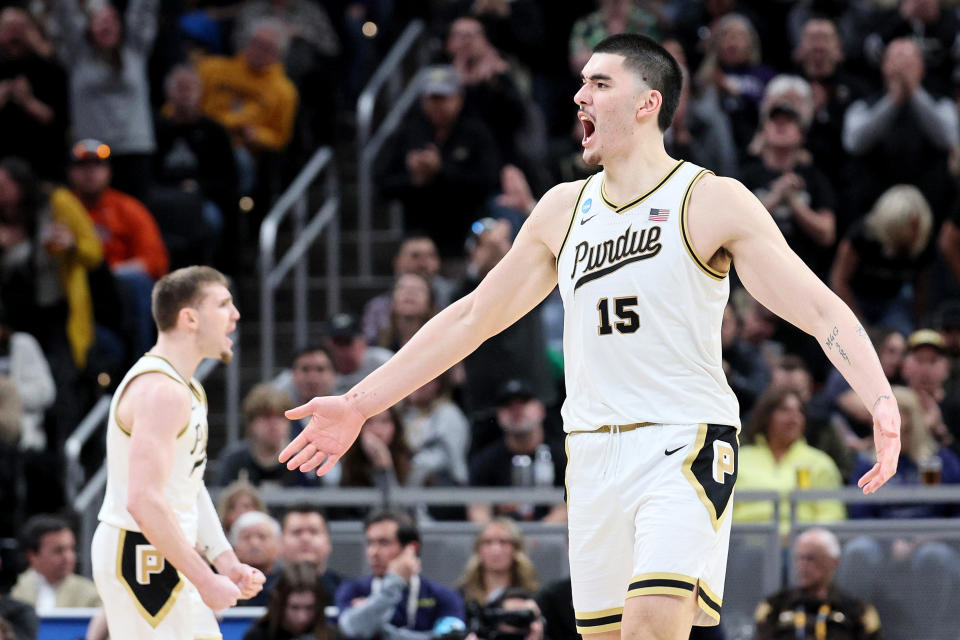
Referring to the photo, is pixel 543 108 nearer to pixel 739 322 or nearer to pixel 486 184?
pixel 486 184

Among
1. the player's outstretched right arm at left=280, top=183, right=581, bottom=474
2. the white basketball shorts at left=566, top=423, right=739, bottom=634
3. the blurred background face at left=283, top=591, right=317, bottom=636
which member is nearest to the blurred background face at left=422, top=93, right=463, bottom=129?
the blurred background face at left=283, top=591, right=317, bottom=636

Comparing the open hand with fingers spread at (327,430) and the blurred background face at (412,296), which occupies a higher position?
the blurred background face at (412,296)

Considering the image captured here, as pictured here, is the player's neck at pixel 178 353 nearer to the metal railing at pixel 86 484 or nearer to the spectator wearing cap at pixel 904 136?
the metal railing at pixel 86 484

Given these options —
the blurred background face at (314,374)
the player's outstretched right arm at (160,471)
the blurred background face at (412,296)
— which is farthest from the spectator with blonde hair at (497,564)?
the player's outstretched right arm at (160,471)

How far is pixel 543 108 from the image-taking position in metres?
14.7

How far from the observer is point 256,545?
9742 mm

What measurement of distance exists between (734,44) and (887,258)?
8.93 feet

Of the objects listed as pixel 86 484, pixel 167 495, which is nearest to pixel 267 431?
pixel 86 484

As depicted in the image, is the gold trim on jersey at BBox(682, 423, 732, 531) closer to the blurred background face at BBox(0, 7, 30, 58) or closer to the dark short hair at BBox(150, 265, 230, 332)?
the dark short hair at BBox(150, 265, 230, 332)

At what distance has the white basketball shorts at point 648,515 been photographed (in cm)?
523

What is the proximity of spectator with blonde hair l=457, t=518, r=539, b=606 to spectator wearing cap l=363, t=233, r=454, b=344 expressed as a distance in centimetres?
316

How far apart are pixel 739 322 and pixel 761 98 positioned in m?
2.60

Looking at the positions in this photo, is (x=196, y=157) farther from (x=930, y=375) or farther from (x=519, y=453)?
(x=930, y=375)

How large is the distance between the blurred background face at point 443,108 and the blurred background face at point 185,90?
2.08m
